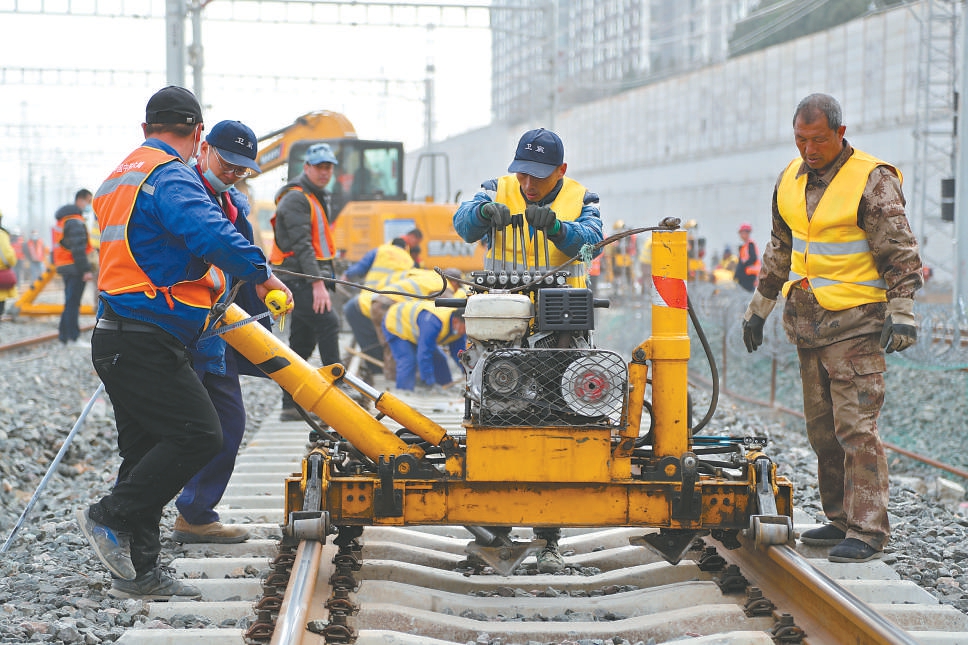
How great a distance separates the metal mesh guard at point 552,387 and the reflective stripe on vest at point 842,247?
1294mm

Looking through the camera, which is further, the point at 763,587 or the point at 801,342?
the point at 801,342

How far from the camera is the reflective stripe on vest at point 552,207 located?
4637 millimetres

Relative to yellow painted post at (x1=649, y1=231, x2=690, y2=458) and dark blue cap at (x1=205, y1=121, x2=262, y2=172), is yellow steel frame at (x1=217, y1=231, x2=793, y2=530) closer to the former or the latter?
yellow painted post at (x1=649, y1=231, x2=690, y2=458)

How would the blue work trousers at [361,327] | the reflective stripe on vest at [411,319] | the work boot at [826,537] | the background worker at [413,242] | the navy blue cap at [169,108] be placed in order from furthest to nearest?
1. the background worker at [413,242]
2. the blue work trousers at [361,327]
3. the reflective stripe on vest at [411,319]
4. the work boot at [826,537]
5. the navy blue cap at [169,108]

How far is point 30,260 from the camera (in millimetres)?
42000

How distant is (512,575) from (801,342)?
5.39 feet

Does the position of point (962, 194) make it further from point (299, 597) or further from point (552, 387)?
point (299, 597)

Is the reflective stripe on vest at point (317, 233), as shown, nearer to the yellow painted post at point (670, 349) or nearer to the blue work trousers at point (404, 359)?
the blue work trousers at point (404, 359)

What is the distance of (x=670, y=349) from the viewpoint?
4.06 metres

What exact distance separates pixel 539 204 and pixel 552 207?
0.19ft

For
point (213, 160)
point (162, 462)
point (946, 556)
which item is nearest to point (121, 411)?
point (162, 462)

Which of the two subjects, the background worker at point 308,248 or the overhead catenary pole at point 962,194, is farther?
the overhead catenary pole at point 962,194

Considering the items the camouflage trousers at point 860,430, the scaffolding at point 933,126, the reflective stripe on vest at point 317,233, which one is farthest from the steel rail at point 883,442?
the scaffolding at point 933,126

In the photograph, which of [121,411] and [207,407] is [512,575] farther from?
[121,411]
